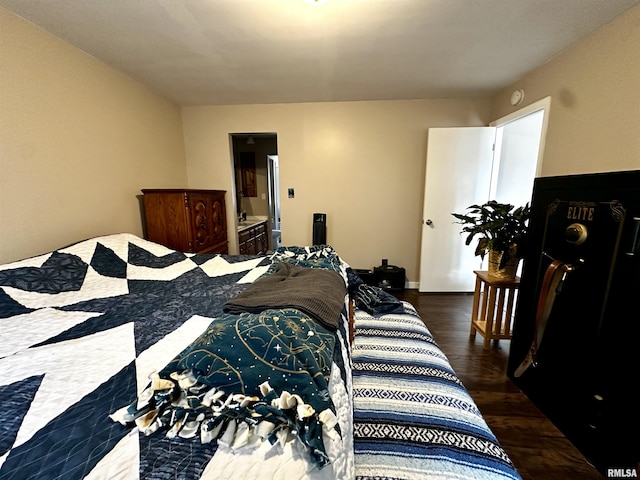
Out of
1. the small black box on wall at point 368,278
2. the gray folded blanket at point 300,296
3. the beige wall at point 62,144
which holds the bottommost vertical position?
the small black box on wall at point 368,278

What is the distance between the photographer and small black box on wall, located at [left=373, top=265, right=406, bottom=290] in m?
3.13

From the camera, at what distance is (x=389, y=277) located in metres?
3.14

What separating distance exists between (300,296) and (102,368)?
67 cm

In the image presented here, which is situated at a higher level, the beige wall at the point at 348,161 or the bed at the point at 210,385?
the beige wall at the point at 348,161

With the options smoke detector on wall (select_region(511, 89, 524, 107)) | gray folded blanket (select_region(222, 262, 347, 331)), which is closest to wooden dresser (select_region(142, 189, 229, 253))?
gray folded blanket (select_region(222, 262, 347, 331))

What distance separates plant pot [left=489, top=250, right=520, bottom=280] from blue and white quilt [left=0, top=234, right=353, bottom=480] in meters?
1.57

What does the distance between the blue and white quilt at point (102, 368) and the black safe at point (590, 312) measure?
47.4 inches

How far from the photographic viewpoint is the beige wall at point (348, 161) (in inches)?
120

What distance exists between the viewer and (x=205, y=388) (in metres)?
0.64

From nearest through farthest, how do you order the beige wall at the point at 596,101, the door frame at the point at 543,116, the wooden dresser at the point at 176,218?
the beige wall at the point at 596,101
the door frame at the point at 543,116
the wooden dresser at the point at 176,218

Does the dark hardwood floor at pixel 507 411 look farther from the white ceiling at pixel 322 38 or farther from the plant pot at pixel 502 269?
the white ceiling at pixel 322 38

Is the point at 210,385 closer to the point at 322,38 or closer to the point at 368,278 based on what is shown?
the point at 322,38

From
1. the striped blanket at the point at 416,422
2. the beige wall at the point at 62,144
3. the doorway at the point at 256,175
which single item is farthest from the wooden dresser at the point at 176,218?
the doorway at the point at 256,175

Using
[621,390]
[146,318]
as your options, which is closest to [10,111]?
[146,318]
